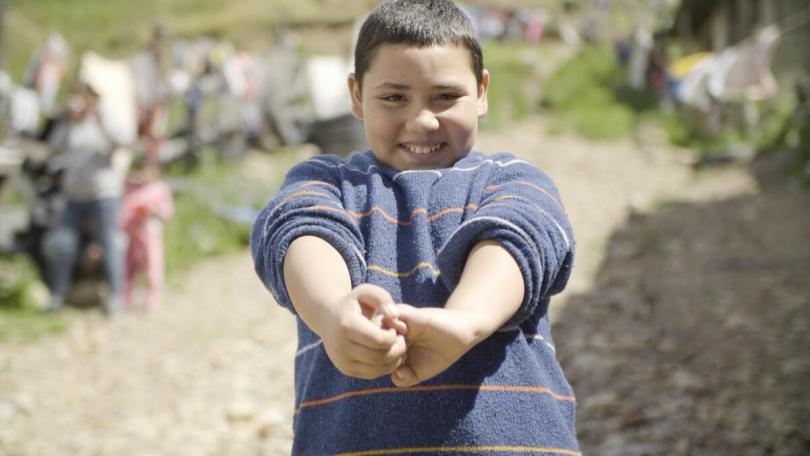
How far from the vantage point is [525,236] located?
3.83 feet

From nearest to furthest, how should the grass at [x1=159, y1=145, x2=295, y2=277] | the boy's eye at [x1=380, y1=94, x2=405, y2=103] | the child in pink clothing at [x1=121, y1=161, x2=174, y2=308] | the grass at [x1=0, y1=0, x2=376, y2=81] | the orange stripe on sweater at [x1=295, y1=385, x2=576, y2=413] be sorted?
the orange stripe on sweater at [x1=295, y1=385, x2=576, y2=413], the boy's eye at [x1=380, y1=94, x2=405, y2=103], the child in pink clothing at [x1=121, y1=161, x2=174, y2=308], the grass at [x1=159, y1=145, x2=295, y2=277], the grass at [x1=0, y1=0, x2=376, y2=81]

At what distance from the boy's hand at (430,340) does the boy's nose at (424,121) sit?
1.39ft

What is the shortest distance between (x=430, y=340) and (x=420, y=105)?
500 mm

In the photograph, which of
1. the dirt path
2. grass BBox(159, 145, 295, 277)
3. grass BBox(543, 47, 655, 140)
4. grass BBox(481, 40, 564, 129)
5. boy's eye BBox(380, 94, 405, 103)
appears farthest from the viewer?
grass BBox(481, 40, 564, 129)

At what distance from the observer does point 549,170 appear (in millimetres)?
10961

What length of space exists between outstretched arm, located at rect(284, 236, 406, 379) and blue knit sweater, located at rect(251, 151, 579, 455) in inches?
1.6

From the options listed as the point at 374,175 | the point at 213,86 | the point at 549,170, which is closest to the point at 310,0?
the point at 213,86

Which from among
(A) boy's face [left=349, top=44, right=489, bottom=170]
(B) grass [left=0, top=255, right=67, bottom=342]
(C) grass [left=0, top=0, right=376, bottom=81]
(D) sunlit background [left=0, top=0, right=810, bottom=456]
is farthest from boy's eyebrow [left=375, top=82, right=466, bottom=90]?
(C) grass [left=0, top=0, right=376, bottom=81]

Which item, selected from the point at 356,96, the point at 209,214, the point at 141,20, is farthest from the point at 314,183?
the point at 141,20

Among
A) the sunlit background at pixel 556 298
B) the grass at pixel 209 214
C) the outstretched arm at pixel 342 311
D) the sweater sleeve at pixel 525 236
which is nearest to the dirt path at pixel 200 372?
the sunlit background at pixel 556 298

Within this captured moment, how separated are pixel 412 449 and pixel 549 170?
32.8 feet

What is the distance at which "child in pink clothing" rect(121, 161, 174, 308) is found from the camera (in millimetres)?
5785

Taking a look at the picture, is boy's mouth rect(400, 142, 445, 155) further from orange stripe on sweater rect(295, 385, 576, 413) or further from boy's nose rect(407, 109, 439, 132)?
orange stripe on sweater rect(295, 385, 576, 413)

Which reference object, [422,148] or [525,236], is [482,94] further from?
[525,236]
